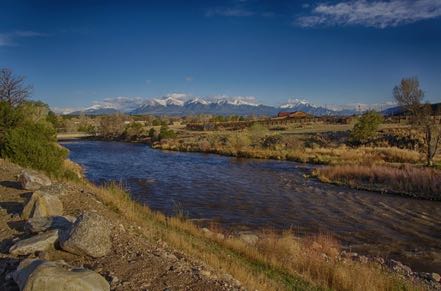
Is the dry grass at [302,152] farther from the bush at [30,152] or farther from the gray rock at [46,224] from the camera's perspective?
the gray rock at [46,224]

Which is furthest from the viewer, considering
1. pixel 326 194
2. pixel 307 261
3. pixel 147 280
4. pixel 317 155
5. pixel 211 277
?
pixel 317 155

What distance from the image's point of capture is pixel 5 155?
17.4 meters

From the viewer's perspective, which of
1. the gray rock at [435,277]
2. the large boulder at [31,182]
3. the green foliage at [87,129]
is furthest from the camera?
the green foliage at [87,129]

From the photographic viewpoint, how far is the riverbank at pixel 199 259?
634 cm

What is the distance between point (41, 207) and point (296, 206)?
14.1m

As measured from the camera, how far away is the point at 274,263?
31.6ft

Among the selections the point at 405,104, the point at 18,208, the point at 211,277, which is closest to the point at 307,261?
the point at 211,277

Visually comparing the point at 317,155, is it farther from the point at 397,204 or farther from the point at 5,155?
the point at 5,155

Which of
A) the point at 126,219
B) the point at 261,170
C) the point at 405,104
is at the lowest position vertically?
the point at 261,170

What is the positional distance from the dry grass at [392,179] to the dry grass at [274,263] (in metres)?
14.2

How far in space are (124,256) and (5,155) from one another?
13246mm

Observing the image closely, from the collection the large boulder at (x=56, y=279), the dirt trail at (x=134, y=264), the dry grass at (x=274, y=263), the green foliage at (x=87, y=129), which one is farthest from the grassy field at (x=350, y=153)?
the green foliage at (x=87, y=129)

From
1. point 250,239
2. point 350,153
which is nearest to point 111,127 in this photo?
point 350,153

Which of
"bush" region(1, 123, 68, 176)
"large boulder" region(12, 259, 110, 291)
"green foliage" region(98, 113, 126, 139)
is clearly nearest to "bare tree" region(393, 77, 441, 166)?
"bush" region(1, 123, 68, 176)
